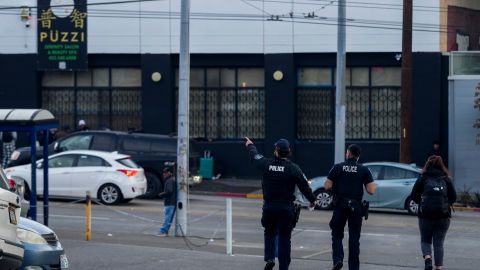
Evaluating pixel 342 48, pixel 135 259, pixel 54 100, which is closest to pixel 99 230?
pixel 135 259

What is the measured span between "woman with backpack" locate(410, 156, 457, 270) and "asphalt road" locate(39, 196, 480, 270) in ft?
5.43

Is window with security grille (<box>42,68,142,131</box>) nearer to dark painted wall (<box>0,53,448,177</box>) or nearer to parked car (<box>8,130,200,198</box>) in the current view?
dark painted wall (<box>0,53,448,177</box>)

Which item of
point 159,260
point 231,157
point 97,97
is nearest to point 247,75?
point 231,157

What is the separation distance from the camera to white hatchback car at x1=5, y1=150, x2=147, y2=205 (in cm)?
2492

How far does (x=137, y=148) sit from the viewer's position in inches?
1113

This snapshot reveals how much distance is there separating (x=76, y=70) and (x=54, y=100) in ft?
5.75

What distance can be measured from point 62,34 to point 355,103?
10545 millimetres

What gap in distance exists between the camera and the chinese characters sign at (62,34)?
34031 millimetres

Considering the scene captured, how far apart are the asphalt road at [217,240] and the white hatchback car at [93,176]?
1.29 feet

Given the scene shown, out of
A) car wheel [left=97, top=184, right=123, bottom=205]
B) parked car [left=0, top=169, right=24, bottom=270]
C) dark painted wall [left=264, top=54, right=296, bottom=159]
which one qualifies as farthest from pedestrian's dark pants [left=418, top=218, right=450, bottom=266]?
dark painted wall [left=264, top=54, right=296, bottom=159]

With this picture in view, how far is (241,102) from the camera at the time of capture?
34.5m

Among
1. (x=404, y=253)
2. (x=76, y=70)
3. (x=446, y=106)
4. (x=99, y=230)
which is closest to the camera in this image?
(x=404, y=253)

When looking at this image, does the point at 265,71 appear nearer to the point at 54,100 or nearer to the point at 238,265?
the point at 54,100

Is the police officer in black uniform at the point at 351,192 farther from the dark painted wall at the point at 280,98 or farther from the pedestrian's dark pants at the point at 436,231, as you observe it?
the dark painted wall at the point at 280,98
